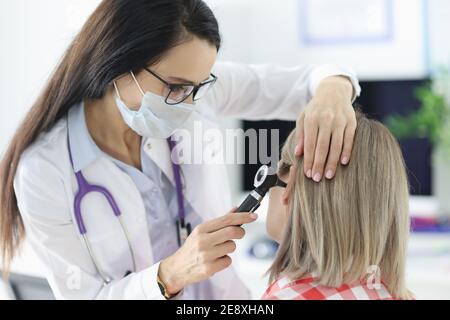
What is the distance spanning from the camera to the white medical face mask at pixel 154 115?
0.80m

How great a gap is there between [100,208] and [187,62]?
27cm

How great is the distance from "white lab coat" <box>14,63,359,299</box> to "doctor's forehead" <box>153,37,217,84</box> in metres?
0.16

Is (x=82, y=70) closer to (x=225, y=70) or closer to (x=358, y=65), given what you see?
(x=225, y=70)

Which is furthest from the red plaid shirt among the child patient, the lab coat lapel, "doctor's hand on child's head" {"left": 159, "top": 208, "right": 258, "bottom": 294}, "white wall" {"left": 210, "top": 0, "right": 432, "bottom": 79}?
"white wall" {"left": 210, "top": 0, "right": 432, "bottom": 79}

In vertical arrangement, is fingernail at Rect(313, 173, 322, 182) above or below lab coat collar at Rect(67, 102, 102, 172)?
below

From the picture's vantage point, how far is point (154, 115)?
811mm

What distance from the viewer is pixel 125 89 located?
0.81 m

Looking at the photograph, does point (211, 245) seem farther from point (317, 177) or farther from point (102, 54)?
point (102, 54)

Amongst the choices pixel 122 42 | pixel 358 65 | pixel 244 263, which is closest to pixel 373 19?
pixel 358 65

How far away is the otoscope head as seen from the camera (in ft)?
2.39

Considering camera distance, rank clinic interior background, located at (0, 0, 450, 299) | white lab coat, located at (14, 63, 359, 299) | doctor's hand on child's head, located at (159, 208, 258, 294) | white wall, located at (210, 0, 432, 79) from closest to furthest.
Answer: doctor's hand on child's head, located at (159, 208, 258, 294), white lab coat, located at (14, 63, 359, 299), clinic interior background, located at (0, 0, 450, 299), white wall, located at (210, 0, 432, 79)

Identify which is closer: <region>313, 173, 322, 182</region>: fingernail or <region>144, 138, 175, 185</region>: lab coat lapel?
<region>313, 173, 322, 182</region>: fingernail

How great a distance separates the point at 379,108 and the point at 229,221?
1.33m

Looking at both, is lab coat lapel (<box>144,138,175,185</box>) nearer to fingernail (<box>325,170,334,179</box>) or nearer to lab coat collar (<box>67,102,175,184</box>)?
lab coat collar (<box>67,102,175,184</box>)
